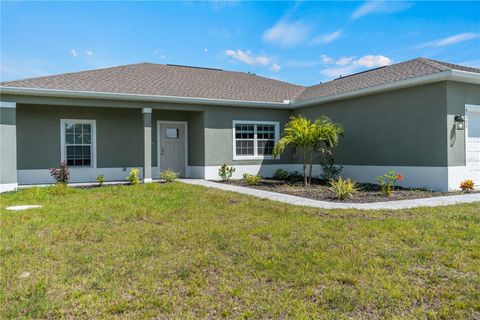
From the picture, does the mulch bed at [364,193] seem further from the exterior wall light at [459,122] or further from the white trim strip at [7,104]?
the white trim strip at [7,104]

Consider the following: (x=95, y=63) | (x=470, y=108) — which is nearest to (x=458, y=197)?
(x=470, y=108)

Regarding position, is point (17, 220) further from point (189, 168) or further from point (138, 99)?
point (189, 168)

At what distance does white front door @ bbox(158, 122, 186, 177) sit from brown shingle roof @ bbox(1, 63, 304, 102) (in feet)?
6.07

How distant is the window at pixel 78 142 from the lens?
1301 cm

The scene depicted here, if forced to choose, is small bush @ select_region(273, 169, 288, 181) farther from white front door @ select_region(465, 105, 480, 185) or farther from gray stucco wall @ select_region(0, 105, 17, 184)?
gray stucco wall @ select_region(0, 105, 17, 184)

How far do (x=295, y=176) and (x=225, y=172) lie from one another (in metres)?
3.02

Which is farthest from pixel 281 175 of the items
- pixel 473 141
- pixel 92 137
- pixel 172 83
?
pixel 92 137

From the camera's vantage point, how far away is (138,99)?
1245cm

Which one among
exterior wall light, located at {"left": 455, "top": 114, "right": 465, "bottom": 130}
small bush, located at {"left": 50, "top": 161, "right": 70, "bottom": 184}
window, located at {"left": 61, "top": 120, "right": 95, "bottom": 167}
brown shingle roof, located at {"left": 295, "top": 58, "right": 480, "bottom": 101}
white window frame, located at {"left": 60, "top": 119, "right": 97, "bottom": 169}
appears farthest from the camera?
window, located at {"left": 61, "top": 120, "right": 95, "bottom": 167}

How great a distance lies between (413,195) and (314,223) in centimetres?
471

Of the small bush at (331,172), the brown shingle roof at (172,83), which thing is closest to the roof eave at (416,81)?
the small bush at (331,172)

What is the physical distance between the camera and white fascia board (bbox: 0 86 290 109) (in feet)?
35.7

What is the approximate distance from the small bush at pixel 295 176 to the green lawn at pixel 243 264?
6825 mm

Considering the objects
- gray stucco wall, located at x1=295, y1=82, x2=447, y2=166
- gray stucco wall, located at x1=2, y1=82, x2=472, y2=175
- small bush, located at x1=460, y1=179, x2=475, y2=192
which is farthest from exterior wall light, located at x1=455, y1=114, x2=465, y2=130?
small bush, located at x1=460, y1=179, x2=475, y2=192
